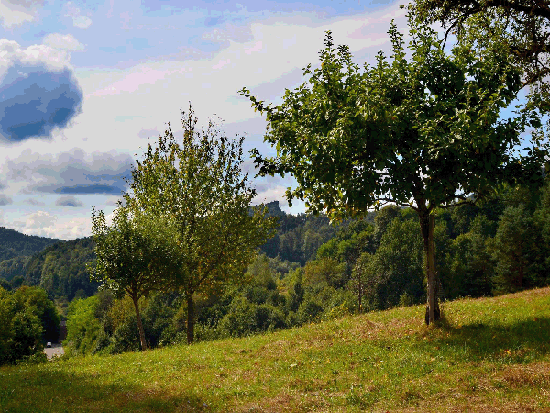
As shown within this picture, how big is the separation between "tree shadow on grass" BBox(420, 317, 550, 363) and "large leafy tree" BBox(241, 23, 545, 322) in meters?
1.52

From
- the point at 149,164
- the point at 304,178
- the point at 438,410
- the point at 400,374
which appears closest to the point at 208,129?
the point at 149,164

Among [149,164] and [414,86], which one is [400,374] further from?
[149,164]

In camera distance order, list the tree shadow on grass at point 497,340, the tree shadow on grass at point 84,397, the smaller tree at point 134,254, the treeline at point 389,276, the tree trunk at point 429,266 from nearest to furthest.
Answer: the tree shadow on grass at point 84,397 < the tree shadow on grass at point 497,340 < the tree trunk at point 429,266 < the smaller tree at point 134,254 < the treeline at point 389,276

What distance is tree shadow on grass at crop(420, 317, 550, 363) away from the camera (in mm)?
13109

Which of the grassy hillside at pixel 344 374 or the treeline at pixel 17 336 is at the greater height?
the grassy hillside at pixel 344 374

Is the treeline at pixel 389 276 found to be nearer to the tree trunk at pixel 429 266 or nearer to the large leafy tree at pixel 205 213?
the large leafy tree at pixel 205 213

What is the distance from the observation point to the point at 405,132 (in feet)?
50.5

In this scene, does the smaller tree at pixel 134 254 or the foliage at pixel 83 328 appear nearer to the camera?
→ the smaller tree at pixel 134 254

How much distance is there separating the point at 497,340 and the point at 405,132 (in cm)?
728

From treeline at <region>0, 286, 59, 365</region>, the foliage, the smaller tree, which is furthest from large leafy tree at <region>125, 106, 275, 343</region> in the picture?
the foliage

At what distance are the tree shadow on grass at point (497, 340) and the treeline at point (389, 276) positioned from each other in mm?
21967

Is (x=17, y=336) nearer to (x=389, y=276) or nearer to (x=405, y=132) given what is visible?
(x=405, y=132)

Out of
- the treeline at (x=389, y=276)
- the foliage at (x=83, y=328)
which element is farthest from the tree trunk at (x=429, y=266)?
the foliage at (x=83, y=328)

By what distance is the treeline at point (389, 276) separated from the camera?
204ft
